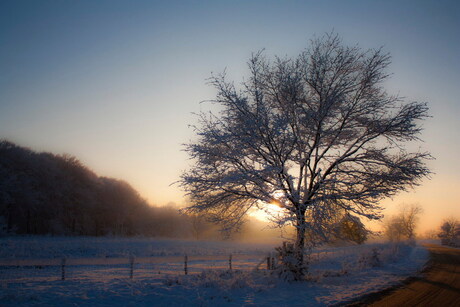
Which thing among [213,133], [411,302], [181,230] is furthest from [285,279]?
[181,230]

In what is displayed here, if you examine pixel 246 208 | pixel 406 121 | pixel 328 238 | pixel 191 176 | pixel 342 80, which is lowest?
pixel 328 238

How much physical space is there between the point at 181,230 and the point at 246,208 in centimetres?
7394

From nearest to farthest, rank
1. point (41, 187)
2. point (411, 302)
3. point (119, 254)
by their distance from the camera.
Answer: point (411, 302) < point (119, 254) < point (41, 187)

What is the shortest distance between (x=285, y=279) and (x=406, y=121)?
8.61 metres

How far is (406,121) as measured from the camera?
12.5 meters

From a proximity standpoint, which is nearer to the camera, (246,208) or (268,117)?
(268,117)

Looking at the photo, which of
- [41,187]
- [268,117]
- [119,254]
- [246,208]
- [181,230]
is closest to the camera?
[268,117]

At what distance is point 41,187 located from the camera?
48.0 meters

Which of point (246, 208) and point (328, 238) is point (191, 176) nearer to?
point (246, 208)

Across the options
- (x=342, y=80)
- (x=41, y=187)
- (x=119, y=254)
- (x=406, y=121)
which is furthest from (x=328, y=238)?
(x=41, y=187)

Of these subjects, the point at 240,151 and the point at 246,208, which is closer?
the point at 240,151

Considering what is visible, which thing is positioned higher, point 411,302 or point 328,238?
point 328,238

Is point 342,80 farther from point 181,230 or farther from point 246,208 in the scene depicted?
point 181,230

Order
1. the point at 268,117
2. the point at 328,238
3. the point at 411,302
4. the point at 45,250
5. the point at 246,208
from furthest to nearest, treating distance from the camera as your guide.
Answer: the point at 45,250, the point at 246,208, the point at 268,117, the point at 328,238, the point at 411,302
